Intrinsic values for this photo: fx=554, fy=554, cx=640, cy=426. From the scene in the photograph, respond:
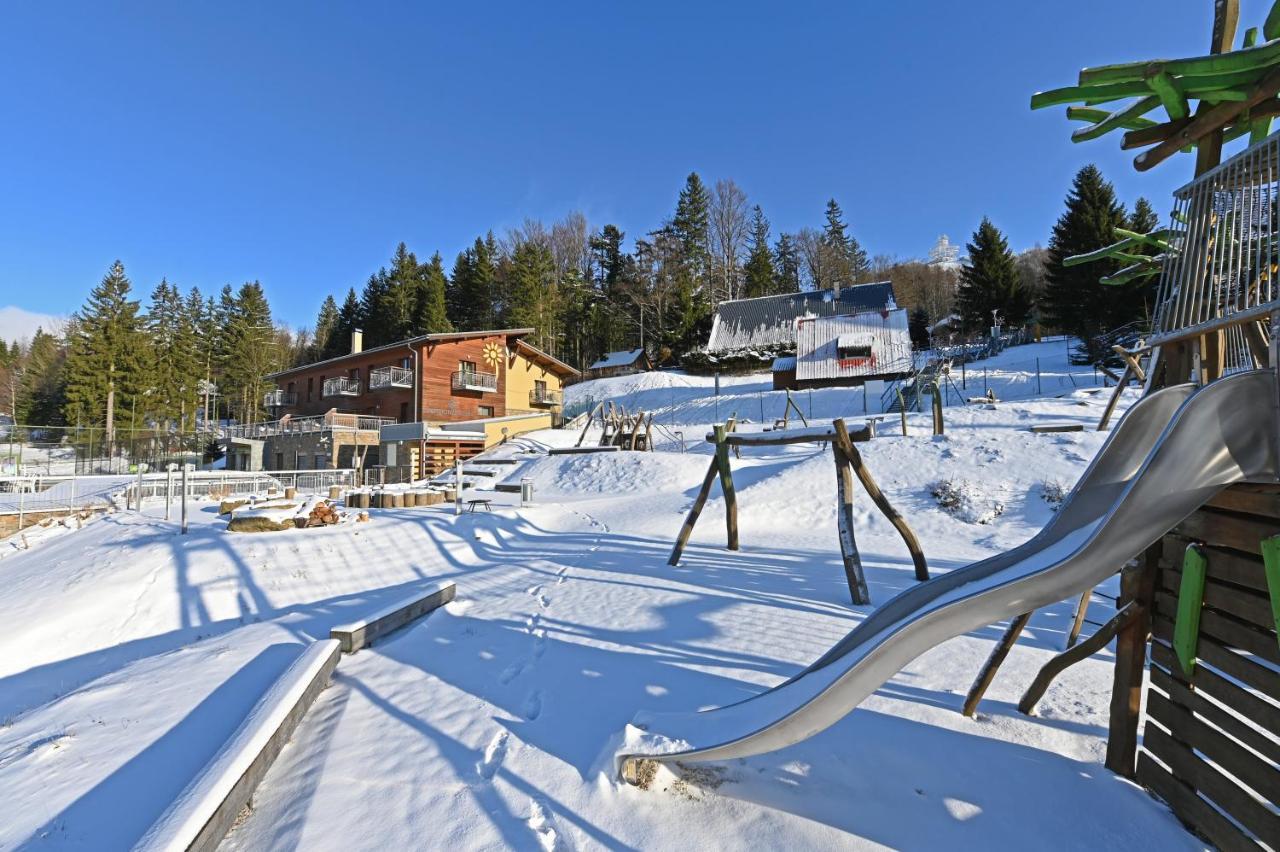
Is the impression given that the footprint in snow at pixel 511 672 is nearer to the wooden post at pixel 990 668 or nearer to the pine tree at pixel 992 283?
the wooden post at pixel 990 668

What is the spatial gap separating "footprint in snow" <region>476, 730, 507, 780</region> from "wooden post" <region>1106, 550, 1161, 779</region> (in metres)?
3.57

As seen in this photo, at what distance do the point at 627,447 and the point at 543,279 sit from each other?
117 feet

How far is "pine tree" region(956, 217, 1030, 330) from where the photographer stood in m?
41.4

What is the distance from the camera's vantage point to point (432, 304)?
50.9m

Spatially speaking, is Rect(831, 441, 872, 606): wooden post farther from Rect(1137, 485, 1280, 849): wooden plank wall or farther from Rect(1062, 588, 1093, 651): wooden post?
Rect(1137, 485, 1280, 849): wooden plank wall

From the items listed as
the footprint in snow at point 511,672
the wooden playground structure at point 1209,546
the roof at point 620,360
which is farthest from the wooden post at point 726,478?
the roof at point 620,360

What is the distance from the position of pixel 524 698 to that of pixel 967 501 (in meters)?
10.2

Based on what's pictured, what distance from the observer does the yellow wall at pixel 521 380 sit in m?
35.0

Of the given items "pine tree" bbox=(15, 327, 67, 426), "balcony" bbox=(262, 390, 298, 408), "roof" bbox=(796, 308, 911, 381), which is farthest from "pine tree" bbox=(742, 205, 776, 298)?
"pine tree" bbox=(15, 327, 67, 426)

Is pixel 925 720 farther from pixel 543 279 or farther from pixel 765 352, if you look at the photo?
pixel 543 279

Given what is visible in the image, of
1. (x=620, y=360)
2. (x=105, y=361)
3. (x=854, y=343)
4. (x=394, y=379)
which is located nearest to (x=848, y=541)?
(x=854, y=343)

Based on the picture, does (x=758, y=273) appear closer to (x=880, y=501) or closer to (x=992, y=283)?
(x=992, y=283)

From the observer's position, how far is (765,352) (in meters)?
41.8

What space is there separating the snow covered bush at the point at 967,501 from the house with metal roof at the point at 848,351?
21.0 m
